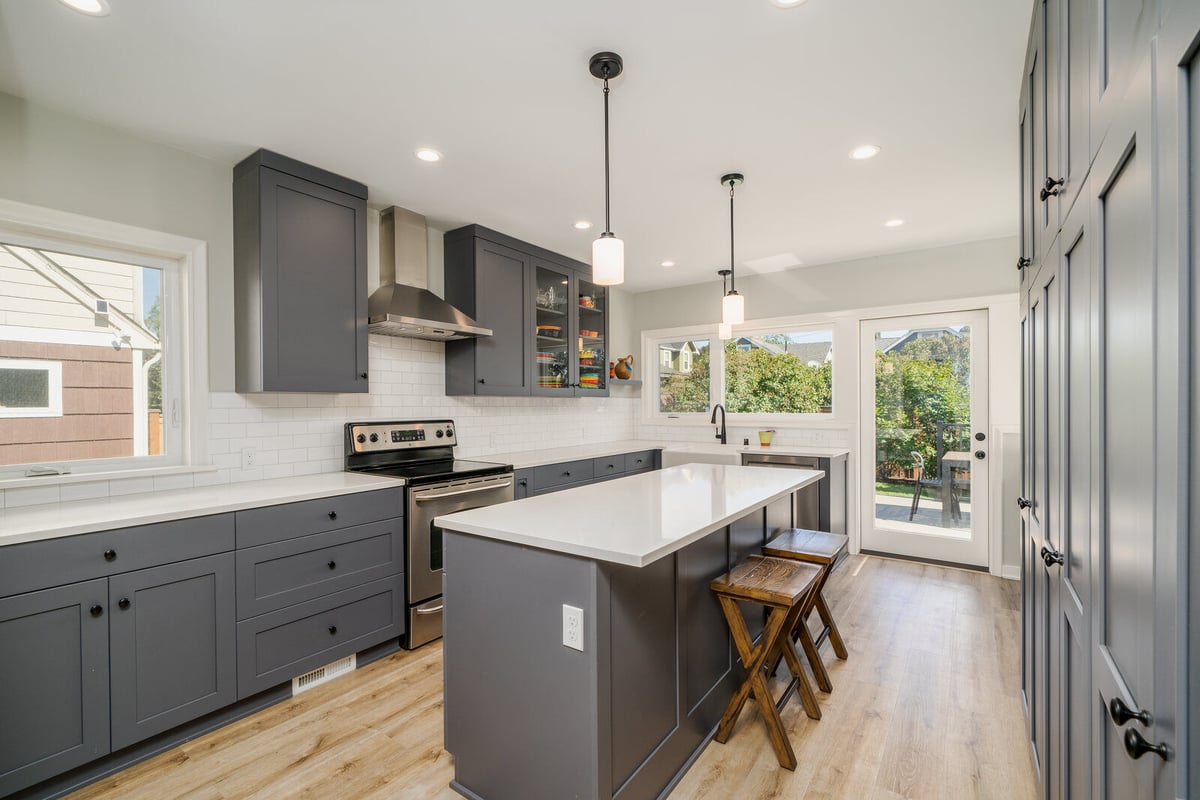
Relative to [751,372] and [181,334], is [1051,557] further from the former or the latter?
[751,372]

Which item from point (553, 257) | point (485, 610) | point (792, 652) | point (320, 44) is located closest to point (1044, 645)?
point (792, 652)

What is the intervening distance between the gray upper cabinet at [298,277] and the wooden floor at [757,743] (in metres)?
1.51

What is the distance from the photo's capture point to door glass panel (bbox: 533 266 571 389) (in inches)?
170

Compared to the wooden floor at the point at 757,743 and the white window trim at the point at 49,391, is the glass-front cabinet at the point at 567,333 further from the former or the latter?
the white window trim at the point at 49,391

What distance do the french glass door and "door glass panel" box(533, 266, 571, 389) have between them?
2.55 meters

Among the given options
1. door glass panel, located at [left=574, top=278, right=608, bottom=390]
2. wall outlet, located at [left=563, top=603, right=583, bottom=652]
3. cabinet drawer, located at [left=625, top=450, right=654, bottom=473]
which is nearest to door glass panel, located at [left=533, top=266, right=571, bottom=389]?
door glass panel, located at [left=574, top=278, right=608, bottom=390]

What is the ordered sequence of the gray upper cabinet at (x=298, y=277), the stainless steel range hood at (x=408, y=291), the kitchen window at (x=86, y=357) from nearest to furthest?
the kitchen window at (x=86, y=357)
the gray upper cabinet at (x=298, y=277)
the stainless steel range hood at (x=408, y=291)

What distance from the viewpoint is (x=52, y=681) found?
1.81 metres

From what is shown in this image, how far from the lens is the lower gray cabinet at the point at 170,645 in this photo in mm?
1955

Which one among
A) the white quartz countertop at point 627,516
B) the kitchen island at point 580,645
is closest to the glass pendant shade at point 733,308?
the white quartz countertop at point 627,516

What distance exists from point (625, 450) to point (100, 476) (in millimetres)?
3392

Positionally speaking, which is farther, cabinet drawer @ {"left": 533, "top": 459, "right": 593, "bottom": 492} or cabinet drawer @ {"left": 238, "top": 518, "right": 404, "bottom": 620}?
cabinet drawer @ {"left": 533, "top": 459, "right": 593, "bottom": 492}

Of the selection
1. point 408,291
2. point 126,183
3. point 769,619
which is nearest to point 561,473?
point 408,291

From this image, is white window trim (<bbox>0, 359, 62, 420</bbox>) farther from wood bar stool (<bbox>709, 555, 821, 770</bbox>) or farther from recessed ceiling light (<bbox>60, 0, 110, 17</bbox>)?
wood bar stool (<bbox>709, 555, 821, 770</bbox>)
